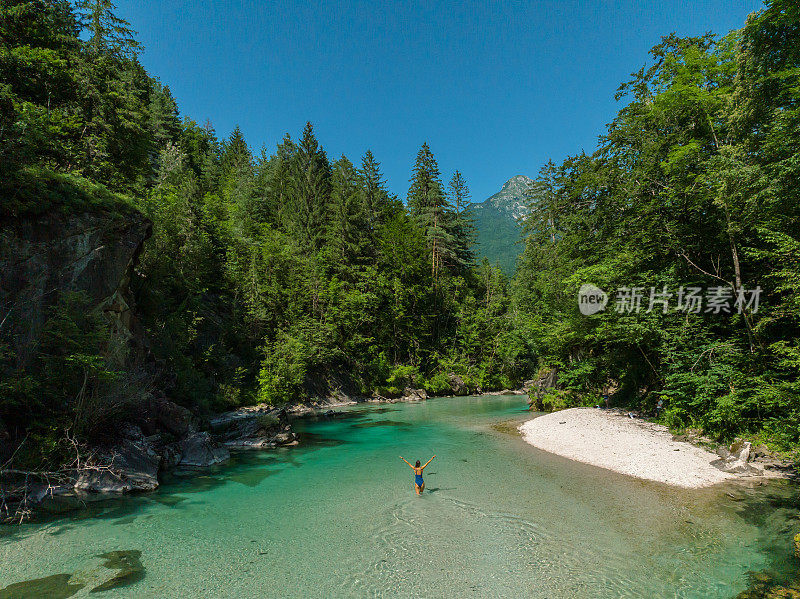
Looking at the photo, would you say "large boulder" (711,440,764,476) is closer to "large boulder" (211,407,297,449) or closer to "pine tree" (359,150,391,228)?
"large boulder" (211,407,297,449)

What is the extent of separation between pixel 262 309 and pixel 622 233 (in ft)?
78.0

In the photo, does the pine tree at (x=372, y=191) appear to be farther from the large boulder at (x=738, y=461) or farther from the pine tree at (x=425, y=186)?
the large boulder at (x=738, y=461)

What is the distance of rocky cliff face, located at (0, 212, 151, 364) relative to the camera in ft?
32.3

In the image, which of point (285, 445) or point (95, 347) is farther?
point (285, 445)

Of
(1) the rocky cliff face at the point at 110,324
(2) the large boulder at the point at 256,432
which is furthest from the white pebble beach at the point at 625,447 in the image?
(1) the rocky cliff face at the point at 110,324

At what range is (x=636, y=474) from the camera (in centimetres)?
1114

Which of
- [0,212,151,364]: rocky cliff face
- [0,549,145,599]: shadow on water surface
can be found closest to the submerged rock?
[0,549,145,599]: shadow on water surface

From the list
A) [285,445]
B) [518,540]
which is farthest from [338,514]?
[285,445]

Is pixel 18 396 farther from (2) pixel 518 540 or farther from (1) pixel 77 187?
(2) pixel 518 540

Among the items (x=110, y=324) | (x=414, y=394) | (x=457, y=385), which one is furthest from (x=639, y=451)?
(x=457, y=385)

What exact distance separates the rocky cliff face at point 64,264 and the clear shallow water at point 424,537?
5470mm

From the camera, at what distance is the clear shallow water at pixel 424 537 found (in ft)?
20.0

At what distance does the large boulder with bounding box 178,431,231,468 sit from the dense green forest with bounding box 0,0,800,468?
3.29 metres

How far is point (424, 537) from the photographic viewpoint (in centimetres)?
779
